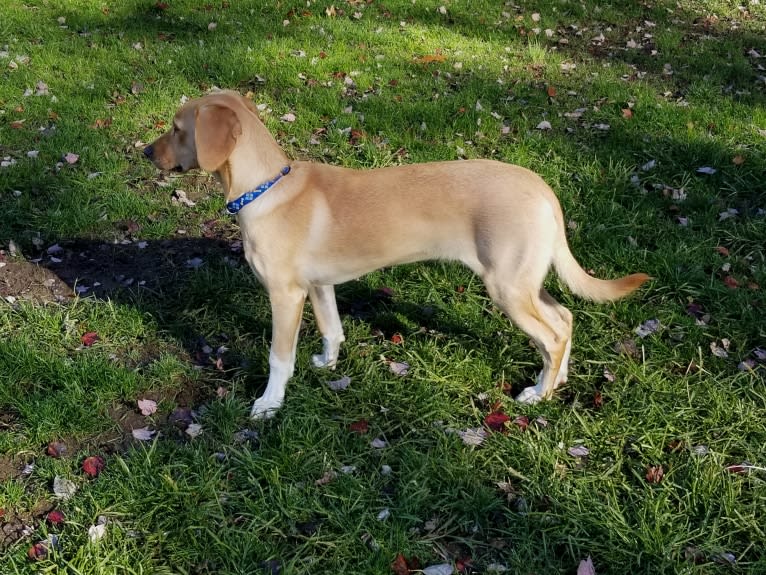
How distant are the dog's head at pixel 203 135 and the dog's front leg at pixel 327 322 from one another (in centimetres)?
104

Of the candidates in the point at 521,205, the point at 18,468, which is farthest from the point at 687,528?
the point at 18,468

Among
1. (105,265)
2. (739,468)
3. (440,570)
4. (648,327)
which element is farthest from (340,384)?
(105,265)

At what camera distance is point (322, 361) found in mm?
4141

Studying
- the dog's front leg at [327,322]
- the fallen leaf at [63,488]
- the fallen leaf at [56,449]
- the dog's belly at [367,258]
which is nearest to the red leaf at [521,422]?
the dog's belly at [367,258]

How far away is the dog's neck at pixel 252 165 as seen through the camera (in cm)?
346

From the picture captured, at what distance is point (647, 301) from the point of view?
177 inches

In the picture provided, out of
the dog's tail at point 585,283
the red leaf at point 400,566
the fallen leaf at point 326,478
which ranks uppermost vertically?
the dog's tail at point 585,283

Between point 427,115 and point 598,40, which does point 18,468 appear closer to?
point 427,115

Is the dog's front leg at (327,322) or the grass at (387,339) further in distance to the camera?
the dog's front leg at (327,322)

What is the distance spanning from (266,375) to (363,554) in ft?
4.82

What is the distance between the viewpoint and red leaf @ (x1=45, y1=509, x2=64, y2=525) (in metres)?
3.10

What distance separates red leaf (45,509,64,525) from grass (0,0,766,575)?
0.04 metres

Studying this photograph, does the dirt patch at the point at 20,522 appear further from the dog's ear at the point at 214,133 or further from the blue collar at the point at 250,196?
the dog's ear at the point at 214,133

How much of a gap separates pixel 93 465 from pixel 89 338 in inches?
46.8
